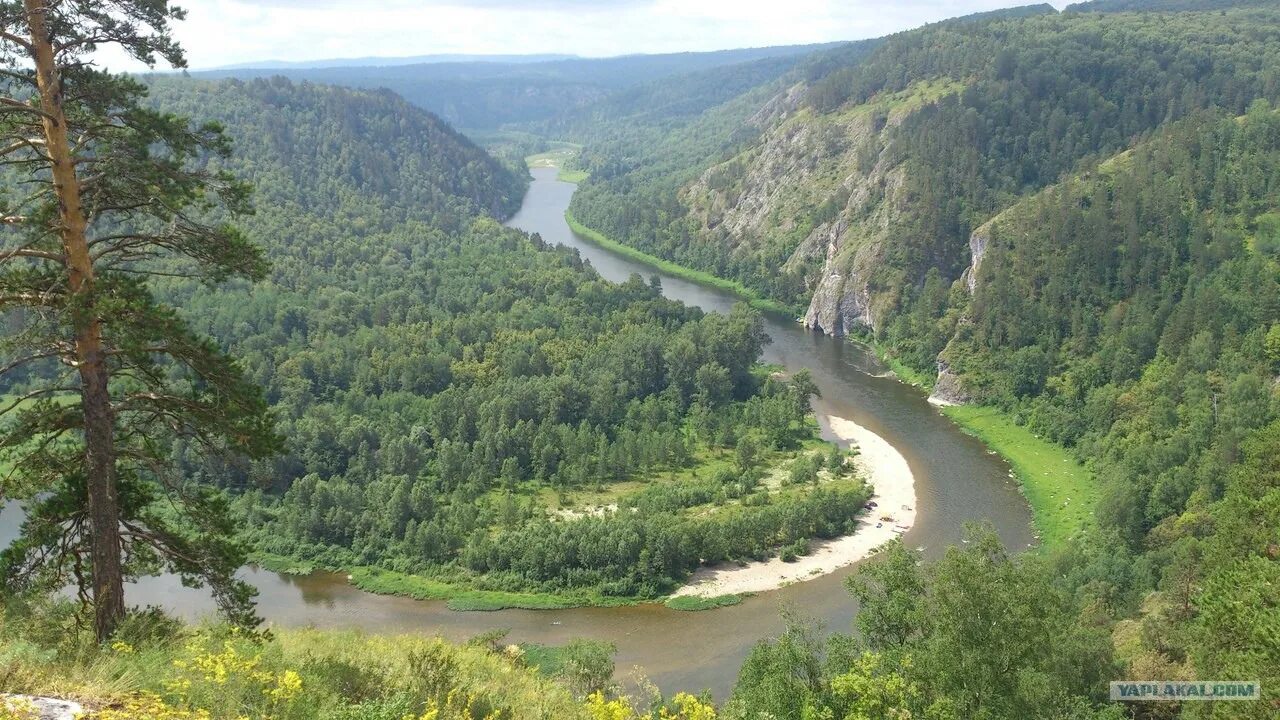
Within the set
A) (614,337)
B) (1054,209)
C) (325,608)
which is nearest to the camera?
(325,608)

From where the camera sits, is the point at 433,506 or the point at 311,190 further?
the point at 311,190

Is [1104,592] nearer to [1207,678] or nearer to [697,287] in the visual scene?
[1207,678]

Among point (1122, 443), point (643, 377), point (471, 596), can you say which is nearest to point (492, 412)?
point (643, 377)

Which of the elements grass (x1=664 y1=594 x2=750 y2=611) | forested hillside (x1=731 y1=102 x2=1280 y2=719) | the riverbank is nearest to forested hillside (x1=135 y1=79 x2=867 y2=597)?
grass (x1=664 y1=594 x2=750 y2=611)

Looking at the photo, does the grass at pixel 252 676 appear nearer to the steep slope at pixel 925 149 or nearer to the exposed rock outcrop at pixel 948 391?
the exposed rock outcrop at pixel 948 391

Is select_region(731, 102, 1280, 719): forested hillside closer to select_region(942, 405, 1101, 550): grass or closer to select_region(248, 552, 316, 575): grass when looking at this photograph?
select_region(942, 405, 1101, 550): grass

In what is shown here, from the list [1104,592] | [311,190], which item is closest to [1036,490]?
[1104,592]

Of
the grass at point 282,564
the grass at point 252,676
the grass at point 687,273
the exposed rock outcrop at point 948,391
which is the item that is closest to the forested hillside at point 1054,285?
the exposed rock outcrop at point 948,391
